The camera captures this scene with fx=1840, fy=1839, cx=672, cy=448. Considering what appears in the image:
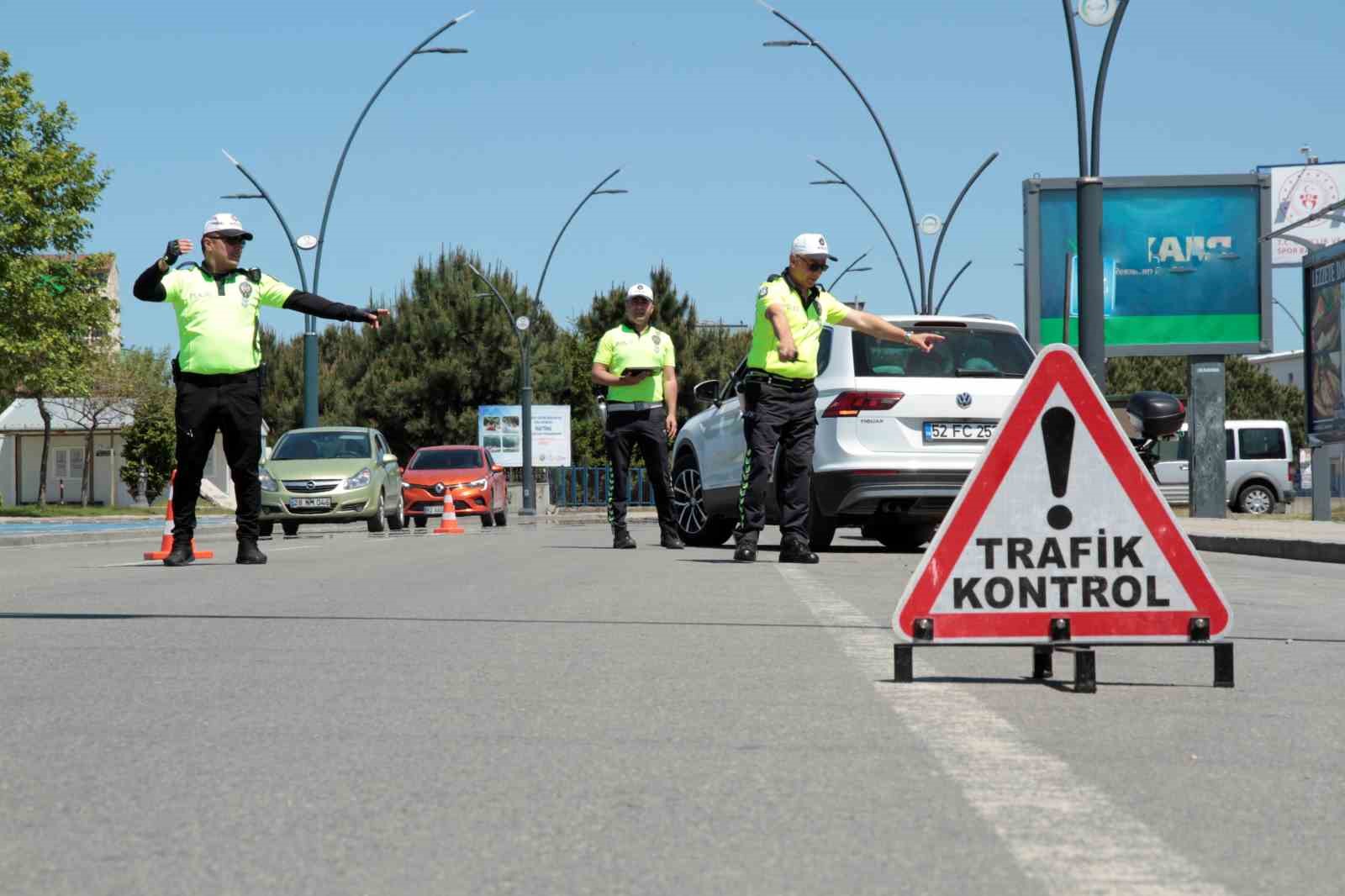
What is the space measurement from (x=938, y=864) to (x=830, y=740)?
4.27 ft

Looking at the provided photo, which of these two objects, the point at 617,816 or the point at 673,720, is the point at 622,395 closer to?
the point at 673,720

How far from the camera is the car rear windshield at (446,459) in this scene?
3297 centimetres

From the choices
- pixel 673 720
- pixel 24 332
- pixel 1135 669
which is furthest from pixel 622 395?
pixel 24 332

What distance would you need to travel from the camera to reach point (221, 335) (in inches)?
444

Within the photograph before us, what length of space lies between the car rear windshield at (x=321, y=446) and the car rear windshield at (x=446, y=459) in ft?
27.2

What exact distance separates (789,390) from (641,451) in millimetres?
3387

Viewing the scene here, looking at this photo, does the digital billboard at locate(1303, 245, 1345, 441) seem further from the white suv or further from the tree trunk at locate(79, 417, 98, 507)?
the tree trunk at locate(79, 417, 98, 507)

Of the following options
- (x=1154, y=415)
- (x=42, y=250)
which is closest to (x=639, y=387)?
(x=1154, y=415)

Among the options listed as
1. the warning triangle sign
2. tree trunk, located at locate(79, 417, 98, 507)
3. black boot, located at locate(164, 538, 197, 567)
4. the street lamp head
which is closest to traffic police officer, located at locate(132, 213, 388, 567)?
black boot, located at locate(164, 538, 197, 567)

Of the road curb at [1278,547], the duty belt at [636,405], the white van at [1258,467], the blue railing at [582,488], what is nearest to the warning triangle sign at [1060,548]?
the duty belt at [636,405]

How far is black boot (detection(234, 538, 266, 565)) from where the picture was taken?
11984 mm

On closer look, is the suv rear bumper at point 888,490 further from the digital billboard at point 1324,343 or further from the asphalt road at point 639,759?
the digital billboard at point 1324,343

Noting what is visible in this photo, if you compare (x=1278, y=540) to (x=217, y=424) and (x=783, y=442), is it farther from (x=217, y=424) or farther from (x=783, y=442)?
(x=217, y=424)

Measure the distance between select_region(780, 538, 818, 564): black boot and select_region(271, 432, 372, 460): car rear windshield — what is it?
13098mm
